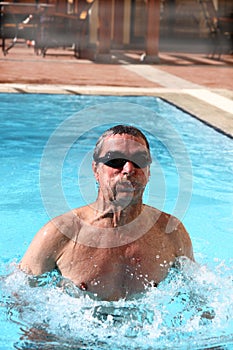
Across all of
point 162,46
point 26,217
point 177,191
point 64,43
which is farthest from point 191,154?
point 162,46

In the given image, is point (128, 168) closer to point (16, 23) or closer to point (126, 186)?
point (126, 186)

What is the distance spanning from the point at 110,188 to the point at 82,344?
2.39ft

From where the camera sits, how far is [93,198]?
384 cm

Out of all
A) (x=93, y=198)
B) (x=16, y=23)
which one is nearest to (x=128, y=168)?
(x=93, y=198)

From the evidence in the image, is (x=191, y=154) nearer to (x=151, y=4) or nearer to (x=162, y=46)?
(x=151, y=4)

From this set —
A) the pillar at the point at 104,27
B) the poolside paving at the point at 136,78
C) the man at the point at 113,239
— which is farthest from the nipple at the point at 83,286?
the pillar at the point at 104,27

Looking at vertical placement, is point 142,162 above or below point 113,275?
above

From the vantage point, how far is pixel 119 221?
268 cm

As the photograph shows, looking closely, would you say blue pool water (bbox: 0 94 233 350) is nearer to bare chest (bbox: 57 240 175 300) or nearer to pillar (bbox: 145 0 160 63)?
bare chest (bbox: 57 240 175 300)

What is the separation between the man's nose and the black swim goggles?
14mm

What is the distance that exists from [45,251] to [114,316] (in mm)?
429

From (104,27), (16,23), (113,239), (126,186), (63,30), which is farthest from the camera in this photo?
(63,30)

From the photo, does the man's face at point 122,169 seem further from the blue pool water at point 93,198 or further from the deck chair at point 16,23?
the deck chair at point 16,23

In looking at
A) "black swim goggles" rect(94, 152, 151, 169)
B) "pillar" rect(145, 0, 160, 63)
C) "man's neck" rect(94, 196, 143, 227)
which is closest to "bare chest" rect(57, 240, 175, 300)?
"man's neck" rect(94, 196, 143, 227)
